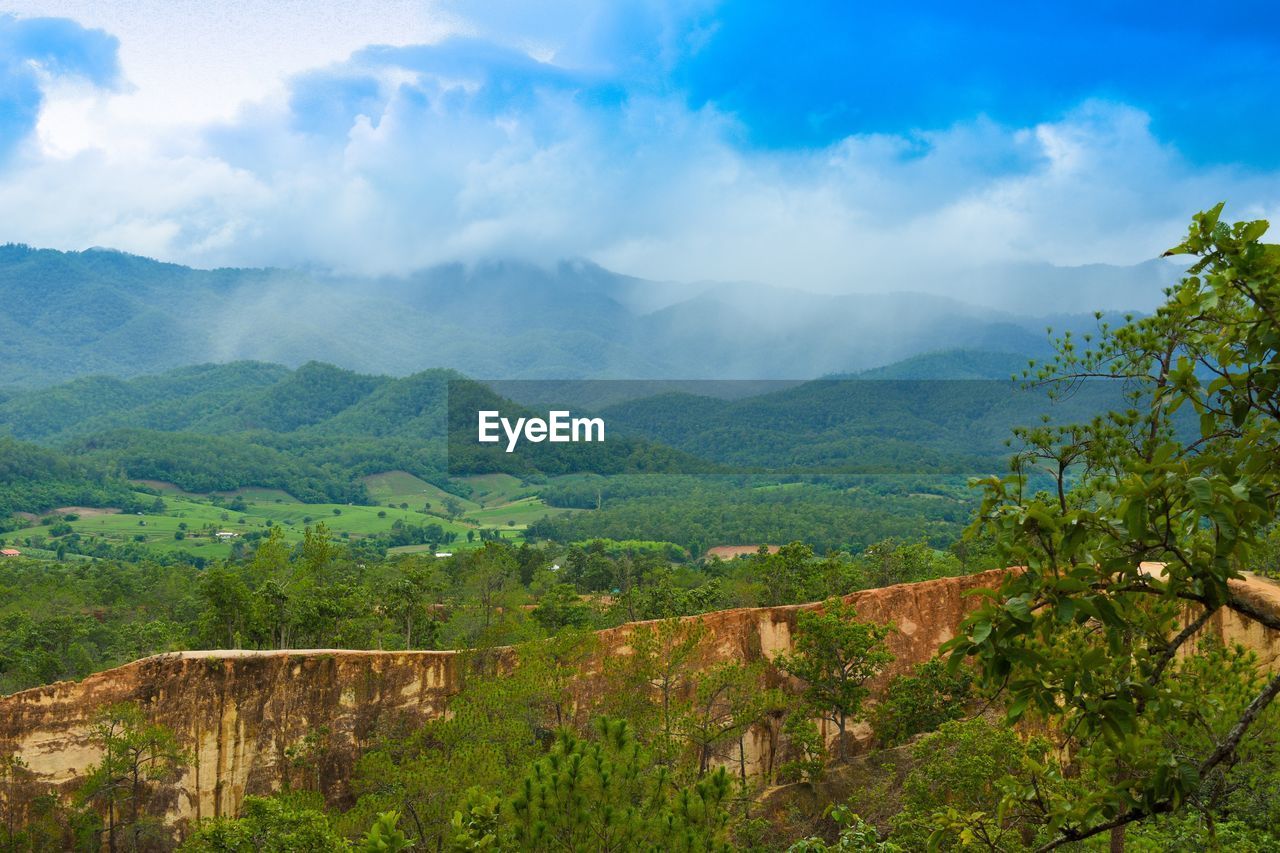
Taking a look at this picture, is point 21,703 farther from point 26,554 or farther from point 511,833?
point 26,554

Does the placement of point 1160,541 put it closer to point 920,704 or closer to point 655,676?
point 655,676

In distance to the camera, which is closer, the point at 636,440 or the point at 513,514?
the point at 513,514

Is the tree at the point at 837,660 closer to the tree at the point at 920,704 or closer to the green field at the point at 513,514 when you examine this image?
the tree at the point at 920,704

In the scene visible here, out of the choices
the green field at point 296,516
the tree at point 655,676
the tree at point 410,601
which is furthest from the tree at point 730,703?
the green field at point 296,516

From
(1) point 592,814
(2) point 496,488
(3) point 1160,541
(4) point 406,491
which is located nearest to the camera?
(3) point 1160,541

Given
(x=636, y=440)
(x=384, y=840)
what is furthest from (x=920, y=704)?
(x=636, y=440)

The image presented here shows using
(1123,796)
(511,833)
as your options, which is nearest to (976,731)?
(511,833)

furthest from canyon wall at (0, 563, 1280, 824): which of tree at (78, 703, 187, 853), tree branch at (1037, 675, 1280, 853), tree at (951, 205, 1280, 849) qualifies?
tree at (951, 205, 1280, 849)

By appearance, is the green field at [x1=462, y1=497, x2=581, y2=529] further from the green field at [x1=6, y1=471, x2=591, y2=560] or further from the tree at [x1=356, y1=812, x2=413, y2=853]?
the tree at [x1=356, y1=812, x2=413, y2=853]
